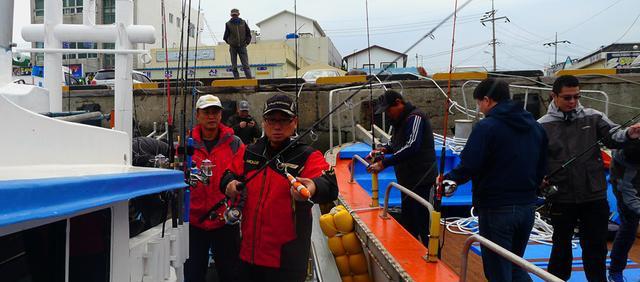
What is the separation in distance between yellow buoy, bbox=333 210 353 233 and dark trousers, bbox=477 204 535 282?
1.51m

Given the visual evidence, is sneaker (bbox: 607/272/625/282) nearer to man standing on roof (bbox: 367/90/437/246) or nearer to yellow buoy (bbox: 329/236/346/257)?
man standing on roof (bbox: 367/90/437/246)

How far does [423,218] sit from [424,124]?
2.91 feet

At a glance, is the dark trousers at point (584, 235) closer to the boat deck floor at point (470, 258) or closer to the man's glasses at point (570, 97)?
the boat deck floor at point (470, 258)

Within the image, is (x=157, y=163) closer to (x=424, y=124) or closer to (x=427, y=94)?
(x=424, y=124)

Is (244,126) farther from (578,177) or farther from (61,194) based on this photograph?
(61,194)

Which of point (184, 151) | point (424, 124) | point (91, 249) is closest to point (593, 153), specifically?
point (424, 124)

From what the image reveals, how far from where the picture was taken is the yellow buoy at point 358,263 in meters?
A: 4.00

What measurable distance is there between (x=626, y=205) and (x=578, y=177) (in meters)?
0.94

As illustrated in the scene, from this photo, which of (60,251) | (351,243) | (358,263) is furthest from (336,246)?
(60,251)

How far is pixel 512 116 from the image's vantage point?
2.69m

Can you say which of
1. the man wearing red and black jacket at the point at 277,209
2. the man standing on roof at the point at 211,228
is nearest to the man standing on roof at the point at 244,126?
the man standing on roof at the point at 211,228

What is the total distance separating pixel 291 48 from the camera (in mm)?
31953

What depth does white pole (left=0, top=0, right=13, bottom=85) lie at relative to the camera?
5.81ft

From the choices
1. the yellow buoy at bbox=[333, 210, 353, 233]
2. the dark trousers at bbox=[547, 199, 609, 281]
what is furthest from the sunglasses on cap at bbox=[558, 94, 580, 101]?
the yellow buoy at bbox=[333, 210, 353, 233]
